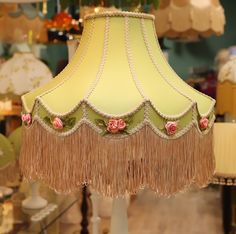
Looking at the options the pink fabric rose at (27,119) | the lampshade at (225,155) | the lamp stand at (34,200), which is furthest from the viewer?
the lamp stand at (34,200)

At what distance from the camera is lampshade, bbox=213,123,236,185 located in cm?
180

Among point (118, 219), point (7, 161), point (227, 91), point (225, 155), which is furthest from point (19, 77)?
point (118, 219)

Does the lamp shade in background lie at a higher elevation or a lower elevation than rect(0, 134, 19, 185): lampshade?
higher

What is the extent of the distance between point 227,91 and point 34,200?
4.26 ft

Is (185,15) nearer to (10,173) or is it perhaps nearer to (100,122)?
(10,173)

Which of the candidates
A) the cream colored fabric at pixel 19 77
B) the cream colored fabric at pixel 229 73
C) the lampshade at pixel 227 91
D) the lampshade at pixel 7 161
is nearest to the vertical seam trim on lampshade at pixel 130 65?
the lampshade at pixel 7 161

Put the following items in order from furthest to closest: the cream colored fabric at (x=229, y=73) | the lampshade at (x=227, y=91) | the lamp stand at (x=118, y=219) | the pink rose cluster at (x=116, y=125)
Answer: the cream colored fabric at (x=229, y=73) < the lampshade at (x=227, y=91) < the lamp stand at (x=118, y=219) < the pink rose cluster at (x=116, y=125)

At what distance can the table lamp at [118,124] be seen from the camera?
1.07 m

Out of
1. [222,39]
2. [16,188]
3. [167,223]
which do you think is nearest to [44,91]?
[16,188]

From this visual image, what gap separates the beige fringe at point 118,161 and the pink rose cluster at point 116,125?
0.02 m

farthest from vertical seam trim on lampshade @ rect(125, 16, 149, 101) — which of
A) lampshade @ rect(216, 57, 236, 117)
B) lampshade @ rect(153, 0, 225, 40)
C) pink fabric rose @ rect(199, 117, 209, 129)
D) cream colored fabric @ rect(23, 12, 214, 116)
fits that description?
Answer: lampshade @ rect(153, 0, 225, 40)

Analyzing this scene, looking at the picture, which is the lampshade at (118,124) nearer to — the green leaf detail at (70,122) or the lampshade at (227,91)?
the green leaf detail at (70,122)

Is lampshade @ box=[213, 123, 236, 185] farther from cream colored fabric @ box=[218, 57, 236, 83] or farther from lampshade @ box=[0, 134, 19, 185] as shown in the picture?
cream colored fabric @ box=[218, 57, 236, 83]

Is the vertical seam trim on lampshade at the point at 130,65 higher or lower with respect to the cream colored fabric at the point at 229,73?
higher
